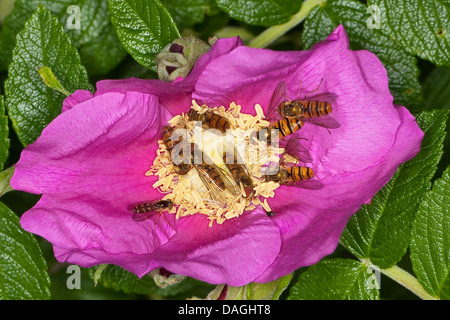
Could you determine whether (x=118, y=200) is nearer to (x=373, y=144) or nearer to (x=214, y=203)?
(x=214, y=203)

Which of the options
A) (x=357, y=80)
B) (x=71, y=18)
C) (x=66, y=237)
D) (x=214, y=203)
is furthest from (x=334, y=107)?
(x=71, y=18)

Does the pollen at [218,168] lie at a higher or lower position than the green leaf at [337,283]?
higher

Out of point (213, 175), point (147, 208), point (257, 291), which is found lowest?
point (257, 291)

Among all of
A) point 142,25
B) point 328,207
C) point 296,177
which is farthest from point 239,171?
point 142,25

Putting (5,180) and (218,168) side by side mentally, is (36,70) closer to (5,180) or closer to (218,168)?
(5,180)

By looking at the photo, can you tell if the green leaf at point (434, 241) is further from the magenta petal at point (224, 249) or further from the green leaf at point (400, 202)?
the magenta petal at point (224, 249)

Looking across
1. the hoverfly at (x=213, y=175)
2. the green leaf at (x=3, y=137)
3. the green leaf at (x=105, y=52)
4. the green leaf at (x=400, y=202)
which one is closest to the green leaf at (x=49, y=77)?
the green leaf at (x=3, y=137)
